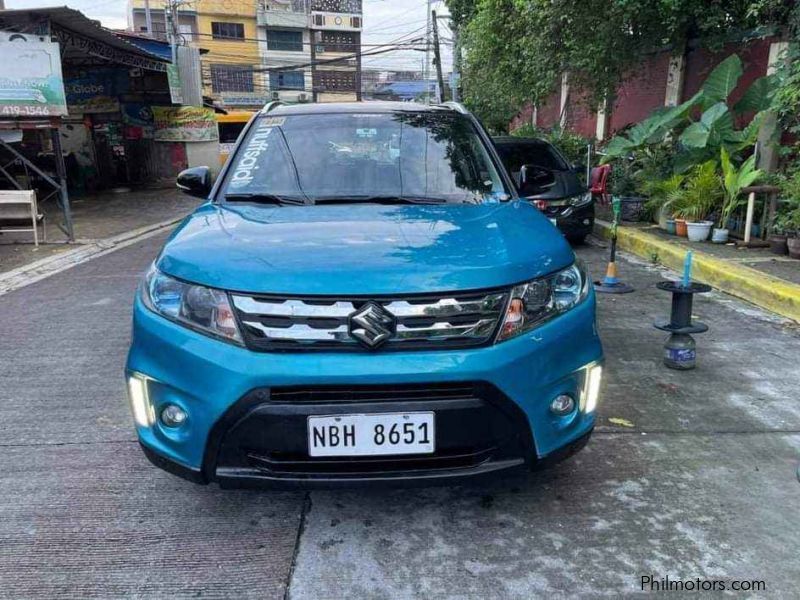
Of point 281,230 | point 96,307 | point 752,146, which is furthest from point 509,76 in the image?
point 281,230

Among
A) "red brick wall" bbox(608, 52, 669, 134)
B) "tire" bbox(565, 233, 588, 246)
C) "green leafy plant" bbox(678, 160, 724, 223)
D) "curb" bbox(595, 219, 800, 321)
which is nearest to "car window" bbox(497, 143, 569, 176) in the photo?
"tire" bbox(565, 233, 588, 246)

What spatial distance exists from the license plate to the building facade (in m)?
42.6

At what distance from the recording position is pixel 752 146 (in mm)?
9062

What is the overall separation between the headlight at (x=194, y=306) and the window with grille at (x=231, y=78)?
45928mm

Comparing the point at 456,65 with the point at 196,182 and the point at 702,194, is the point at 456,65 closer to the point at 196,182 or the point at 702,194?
the point at 702,194

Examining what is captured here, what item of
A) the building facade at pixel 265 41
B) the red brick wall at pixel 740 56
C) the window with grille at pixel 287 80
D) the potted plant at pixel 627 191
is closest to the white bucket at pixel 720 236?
the potted plant at pixel 627 191

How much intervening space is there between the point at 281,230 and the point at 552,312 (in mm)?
1177

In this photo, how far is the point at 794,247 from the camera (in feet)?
23.2

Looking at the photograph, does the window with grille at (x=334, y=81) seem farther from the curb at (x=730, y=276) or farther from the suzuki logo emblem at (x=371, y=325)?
the suzuki logo emblem at (x=371, y=325)

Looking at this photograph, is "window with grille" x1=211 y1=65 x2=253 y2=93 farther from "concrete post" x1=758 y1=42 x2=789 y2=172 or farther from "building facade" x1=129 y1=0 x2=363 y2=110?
"concrete post" x1=758 y1=42 x2=789 y2=172

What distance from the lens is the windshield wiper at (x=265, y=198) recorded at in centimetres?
324

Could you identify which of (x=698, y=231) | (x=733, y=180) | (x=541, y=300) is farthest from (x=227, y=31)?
(x=541, y=300)

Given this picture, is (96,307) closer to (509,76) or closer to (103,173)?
(509,76)

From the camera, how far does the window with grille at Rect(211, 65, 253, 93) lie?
45062mm
